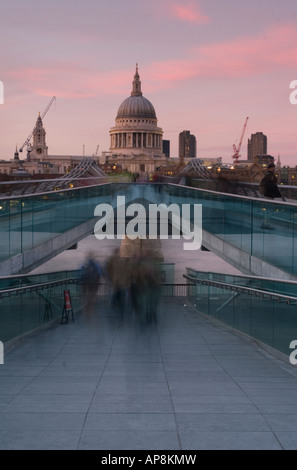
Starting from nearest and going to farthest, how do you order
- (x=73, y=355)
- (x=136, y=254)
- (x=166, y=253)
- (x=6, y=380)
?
(x=6, y=380) → (x=73, y=355) → (x=136, y=254) → (x=166, y=253)

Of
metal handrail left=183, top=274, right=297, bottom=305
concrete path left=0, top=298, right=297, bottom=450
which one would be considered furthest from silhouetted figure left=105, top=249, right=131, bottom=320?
concrete path left=0, top=298, right=297, bottom=450

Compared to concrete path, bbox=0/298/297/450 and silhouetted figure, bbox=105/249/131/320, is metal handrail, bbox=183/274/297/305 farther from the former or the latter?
silhouetted figure, bbox=105/249/131/320

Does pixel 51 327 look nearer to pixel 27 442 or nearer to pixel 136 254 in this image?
pixel 27 442

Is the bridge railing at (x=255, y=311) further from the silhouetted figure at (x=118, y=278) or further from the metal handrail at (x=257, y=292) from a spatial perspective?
the silhouetted figure at (x=118, y=278)

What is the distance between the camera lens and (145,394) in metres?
8.06

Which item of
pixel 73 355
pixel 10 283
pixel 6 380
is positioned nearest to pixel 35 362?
pixel 73 355

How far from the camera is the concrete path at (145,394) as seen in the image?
5.96 m

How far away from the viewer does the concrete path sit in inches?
235

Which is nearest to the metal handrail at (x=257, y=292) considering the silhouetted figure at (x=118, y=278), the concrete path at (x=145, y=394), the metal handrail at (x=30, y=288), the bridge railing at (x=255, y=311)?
the bridge railing at (x=255, y=311)

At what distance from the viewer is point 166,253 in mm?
72250

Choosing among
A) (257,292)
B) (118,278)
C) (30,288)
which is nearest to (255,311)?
(257,292)

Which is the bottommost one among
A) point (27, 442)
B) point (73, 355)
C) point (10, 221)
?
point (73, 355)
